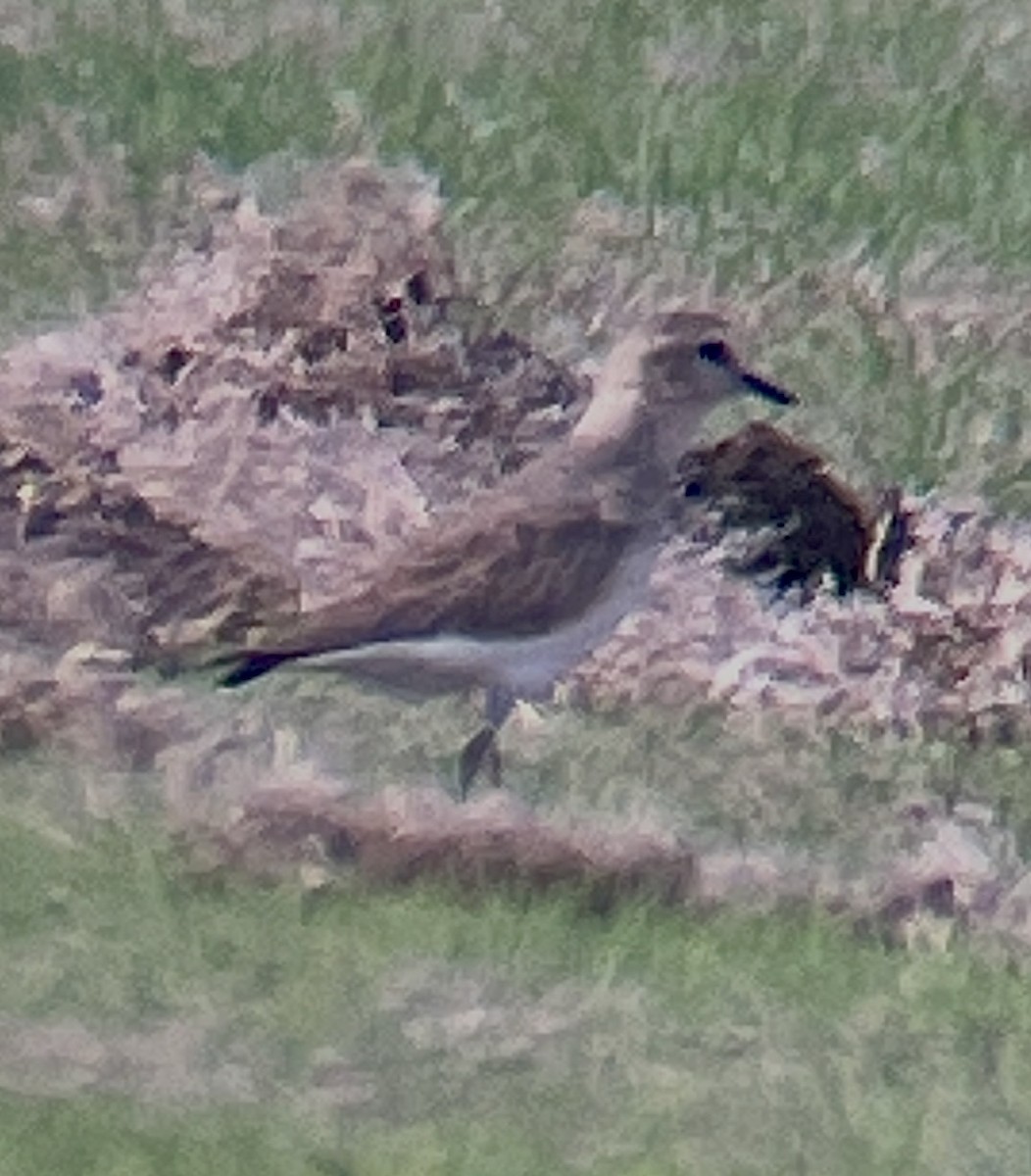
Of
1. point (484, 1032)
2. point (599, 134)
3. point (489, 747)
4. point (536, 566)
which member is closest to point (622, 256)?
point (599, 134)

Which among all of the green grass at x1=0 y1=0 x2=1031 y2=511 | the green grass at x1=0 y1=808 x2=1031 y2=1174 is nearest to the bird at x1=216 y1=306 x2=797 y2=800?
the green grass at x1=0 y1=0 x2=1031 y2=511

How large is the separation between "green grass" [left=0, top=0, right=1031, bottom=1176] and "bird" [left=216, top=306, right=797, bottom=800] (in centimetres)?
4

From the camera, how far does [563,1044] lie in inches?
94.7

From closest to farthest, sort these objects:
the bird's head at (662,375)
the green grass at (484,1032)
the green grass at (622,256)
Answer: the green grass at (484,1032) → the green grass at (622,256) → the bird's head at (662,375)

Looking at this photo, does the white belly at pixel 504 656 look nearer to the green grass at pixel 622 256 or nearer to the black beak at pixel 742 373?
the green grass at pixel 622 256

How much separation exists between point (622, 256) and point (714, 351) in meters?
0.14

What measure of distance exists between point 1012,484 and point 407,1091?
858 millimetres

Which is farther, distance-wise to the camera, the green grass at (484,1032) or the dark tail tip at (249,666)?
the dark tail tip at (249,666)

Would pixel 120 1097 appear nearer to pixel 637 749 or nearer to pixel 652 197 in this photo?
pixel 637 749

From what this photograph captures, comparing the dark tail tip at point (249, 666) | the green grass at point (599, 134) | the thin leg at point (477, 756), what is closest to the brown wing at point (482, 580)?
the dark tail tip at point (249, 666)

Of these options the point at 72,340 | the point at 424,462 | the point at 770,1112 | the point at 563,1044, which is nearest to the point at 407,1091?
the point at 563,1044

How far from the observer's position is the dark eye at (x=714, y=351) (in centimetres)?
263

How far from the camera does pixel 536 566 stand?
2592 mm

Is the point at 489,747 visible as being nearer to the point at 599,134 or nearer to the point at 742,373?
the point at 742,373
